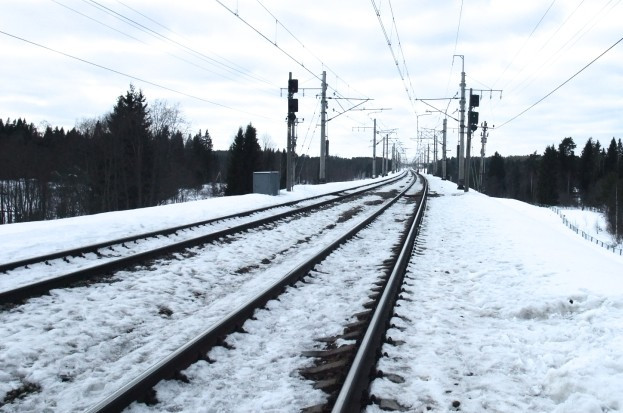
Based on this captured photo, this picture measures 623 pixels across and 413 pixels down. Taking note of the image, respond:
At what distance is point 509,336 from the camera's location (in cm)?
544

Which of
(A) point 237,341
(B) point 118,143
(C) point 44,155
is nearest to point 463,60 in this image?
(A) point 237,341

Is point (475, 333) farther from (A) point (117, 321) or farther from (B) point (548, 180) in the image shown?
(B) point (548, 180)

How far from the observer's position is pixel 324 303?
6535 millimetres

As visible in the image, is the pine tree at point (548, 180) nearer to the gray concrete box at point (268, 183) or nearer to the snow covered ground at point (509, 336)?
the gray concrete box at point (268, 183)

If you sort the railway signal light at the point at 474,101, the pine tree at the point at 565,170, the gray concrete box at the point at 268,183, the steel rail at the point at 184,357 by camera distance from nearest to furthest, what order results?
the steel rail at the point at 184,357
the gray concrete box at the point at 268,183
the railway signal light at the point at 474,101
the pine tree at the point at 565,170

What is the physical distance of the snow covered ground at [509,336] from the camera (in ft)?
13.0

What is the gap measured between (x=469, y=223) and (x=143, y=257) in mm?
11321

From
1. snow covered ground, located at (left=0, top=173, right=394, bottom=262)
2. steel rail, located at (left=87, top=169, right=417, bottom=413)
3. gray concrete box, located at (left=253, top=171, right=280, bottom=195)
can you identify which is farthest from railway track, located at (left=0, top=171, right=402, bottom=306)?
gray concrete box, located at (left=253, top=171, right=280, bottom=195)

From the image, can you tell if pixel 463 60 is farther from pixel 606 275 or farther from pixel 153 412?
pixel 153 412

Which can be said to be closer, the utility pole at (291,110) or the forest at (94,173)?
the utility pole at (291,110)

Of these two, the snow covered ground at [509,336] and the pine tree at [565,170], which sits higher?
the pine tree at [565,170]

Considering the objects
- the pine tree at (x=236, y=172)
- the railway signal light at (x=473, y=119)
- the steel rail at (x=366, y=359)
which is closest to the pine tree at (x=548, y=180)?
the pine tree at (x=236, y=172)

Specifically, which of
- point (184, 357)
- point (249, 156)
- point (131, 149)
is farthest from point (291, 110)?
point (249, 156)

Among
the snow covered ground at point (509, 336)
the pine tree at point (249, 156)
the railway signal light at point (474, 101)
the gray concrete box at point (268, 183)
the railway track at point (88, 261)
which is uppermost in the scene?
the railway signal light at point (474, 101)
